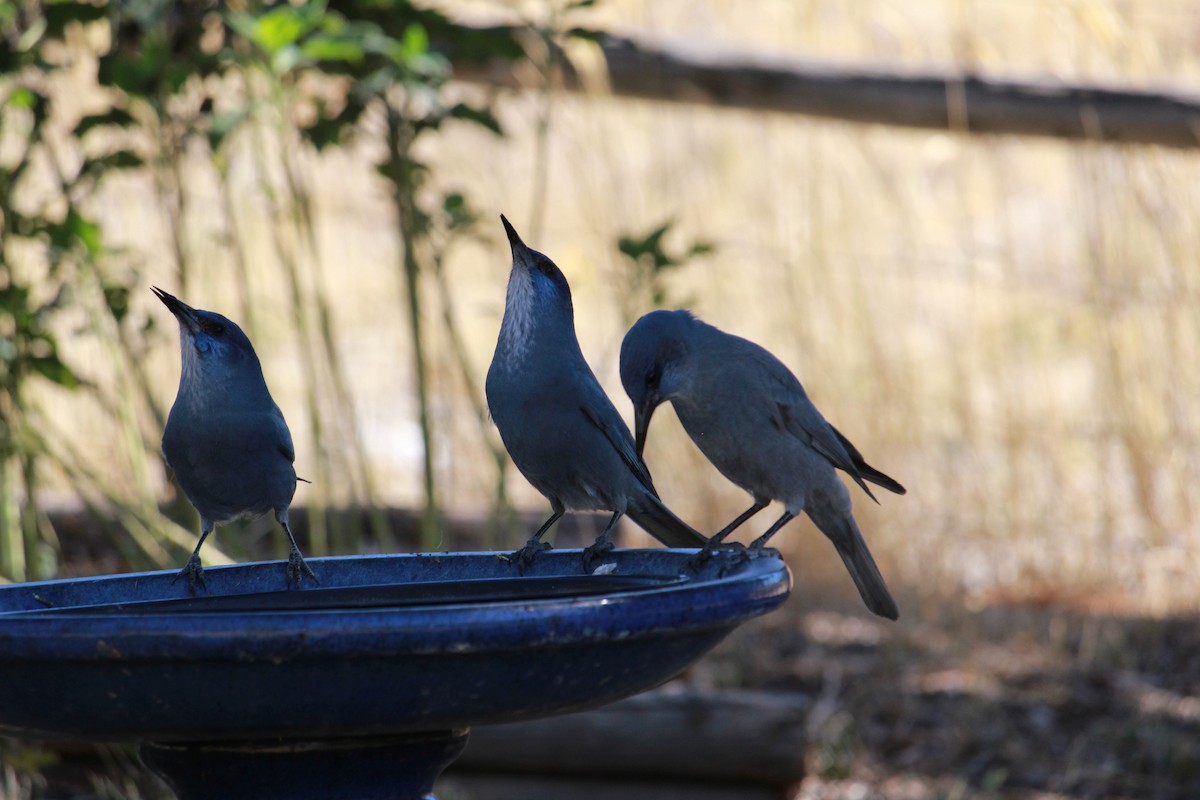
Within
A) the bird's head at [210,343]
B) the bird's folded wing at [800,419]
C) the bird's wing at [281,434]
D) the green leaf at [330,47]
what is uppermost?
the green leaf at [330,47]

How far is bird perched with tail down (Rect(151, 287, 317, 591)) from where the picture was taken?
2.40m

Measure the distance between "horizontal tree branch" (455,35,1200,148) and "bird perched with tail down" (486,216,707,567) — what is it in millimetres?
4013

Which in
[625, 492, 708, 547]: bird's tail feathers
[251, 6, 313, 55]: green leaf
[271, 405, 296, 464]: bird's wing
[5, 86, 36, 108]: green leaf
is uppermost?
[251, 6, 313, 55]: green leaf

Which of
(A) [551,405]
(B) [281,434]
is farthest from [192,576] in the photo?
(A) [551,405]

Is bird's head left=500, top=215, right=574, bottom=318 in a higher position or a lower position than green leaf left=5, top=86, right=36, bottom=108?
lower

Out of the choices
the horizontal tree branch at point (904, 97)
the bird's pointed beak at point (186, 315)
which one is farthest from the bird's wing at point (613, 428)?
the horizontal tree branch at point (904, 97)

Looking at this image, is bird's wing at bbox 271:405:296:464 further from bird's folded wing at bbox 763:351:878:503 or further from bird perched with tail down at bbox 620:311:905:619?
bird's folded wing at bbox 763:351:878:503

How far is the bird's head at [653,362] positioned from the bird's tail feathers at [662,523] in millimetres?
157

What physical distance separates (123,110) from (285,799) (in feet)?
9.21

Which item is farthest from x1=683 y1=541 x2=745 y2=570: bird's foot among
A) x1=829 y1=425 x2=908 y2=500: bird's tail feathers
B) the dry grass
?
the dry grass

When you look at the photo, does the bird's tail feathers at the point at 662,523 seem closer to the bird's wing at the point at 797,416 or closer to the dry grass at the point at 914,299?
the bird's wing at the point at 797,416

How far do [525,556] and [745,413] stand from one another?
68cm

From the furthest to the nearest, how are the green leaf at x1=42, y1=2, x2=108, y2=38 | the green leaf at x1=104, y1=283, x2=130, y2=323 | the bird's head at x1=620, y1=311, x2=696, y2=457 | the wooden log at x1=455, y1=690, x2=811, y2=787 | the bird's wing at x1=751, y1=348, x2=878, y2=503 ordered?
1. the wooden log at x1=455, y1=690, x2=811, y2=787
2. the green leaf at x1=42, y1=2, x2=108, y2=38
3. the green leaf at x1=104, y1=283, x2=130, y2=323
4. the bird's wing at x1=751, y1=348, x2=878, y2=503
5. the bird's head at x1=620, y1=311, x2=696, y2=457

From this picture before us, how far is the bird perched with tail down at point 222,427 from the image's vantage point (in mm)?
2398
